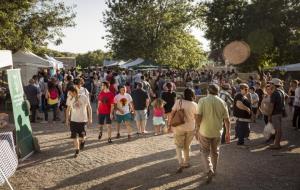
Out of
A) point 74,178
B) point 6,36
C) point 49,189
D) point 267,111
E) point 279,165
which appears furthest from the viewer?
point 6,36

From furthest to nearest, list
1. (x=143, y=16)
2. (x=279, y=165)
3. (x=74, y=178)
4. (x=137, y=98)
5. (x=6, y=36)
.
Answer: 1. (x=143, y=16)
2. (x=6, y=36)
3. (x=137, y=98)
4. (x=279, y=165)
5. (x=74, y=178)

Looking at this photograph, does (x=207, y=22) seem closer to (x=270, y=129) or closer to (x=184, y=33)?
(x=184, y=33)

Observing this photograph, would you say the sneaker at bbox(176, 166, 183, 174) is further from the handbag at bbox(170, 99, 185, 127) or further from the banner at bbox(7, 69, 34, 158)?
the banner at bbox(7, 69, 34, 158)

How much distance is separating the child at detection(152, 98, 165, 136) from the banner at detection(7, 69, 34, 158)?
4058 mm

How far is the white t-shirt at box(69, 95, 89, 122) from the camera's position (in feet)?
32.1

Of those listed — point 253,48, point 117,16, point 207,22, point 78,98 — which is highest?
point 117,16

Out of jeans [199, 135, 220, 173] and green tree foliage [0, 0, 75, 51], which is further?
green tree foliage [0, 0, 75, 51]

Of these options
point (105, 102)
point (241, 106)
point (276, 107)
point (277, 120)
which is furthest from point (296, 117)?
point (105, 102)

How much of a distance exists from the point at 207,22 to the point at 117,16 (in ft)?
54.1

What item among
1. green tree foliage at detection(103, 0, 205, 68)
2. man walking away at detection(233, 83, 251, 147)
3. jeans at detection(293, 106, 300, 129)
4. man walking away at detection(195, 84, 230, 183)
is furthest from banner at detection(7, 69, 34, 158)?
green tree foliage at detection(103, 0, 205, 68)

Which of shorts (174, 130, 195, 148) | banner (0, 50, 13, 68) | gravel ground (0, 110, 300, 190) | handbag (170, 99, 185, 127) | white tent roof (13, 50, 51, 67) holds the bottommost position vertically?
gravel ground (0, 110, 300, 190)

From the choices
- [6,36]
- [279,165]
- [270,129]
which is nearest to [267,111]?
[270,129]

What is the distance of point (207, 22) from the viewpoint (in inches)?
1364

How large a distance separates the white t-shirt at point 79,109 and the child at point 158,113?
3.41m
